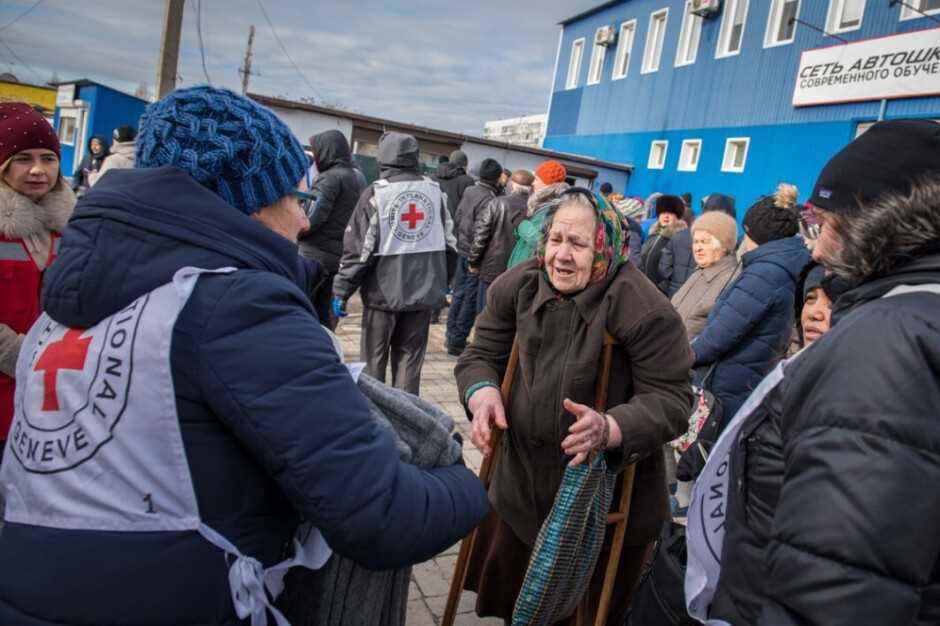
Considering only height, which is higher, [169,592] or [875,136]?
[875,136]

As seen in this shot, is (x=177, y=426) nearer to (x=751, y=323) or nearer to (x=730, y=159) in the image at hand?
(x=751, y=323)

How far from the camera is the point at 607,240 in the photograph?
233 cm

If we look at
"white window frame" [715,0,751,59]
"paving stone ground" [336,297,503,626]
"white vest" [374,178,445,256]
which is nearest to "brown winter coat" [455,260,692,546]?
"paving stone ground" [336,297,503,626]

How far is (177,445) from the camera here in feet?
3.70

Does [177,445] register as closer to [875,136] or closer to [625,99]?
[875,136]

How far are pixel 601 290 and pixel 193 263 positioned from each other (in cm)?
148

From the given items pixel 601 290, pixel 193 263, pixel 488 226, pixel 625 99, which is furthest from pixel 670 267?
pixel 625 99

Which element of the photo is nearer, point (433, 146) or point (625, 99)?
point (433, 146)

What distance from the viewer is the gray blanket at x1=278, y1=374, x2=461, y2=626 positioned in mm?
1402

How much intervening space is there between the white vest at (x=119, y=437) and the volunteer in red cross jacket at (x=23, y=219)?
4.93 ft

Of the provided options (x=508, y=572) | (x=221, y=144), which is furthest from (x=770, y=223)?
(x=221, y=144)

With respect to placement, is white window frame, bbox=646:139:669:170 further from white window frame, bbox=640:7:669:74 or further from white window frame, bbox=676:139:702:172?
white window frame, bbox=640:7:669:74

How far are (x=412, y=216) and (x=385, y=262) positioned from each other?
40cm

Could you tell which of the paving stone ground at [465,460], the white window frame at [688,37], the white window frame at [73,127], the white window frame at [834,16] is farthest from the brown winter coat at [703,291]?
the white window frame at [73,127]
